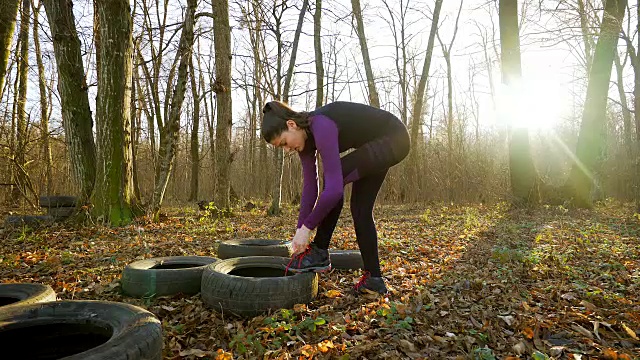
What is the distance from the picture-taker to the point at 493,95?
24.0m

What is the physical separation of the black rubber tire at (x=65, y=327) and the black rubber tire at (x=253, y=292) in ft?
2.40

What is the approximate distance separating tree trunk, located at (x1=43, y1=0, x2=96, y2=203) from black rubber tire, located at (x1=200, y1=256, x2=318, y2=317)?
5463 mm

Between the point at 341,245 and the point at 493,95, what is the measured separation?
22520 mm

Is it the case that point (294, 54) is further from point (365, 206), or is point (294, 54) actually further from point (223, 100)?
point (365, 206)

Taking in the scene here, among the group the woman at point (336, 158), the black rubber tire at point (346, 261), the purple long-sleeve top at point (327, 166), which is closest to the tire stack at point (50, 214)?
the black rubber tire at point (346, 261)

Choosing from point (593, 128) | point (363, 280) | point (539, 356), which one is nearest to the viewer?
point (539, 356)

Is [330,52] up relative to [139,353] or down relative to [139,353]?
up

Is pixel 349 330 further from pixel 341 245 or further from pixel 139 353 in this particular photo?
pixel 341 245

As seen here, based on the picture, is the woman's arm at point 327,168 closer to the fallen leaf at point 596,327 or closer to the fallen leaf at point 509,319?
the fallen leaf at point 509,319

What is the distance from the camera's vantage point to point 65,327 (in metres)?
2.12

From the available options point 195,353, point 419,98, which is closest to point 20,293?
point 195,353

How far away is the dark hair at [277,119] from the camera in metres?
2.60

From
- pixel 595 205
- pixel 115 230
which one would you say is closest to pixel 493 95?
pixel 595 205

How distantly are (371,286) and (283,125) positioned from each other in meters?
1.57
